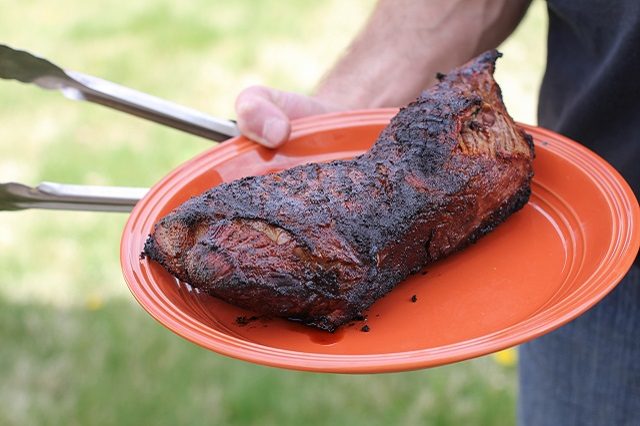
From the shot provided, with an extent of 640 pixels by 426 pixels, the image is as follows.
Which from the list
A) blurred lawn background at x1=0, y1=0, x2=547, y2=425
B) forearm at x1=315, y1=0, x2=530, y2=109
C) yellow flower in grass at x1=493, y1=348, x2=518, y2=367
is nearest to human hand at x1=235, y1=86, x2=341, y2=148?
forearm at x1=315, y1=0, x2=530, y2=109

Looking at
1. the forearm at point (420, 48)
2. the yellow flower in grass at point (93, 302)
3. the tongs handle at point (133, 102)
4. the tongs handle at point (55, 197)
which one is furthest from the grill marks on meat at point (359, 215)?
the yellow flower in grass at point (93, 302)

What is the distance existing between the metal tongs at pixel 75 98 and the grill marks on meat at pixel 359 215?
26 centimetres

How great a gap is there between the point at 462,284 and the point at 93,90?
1.09 meters

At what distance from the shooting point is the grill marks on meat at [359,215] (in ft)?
5.63

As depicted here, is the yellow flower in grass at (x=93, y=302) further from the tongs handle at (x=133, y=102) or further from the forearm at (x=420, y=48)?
the tongs handle at (x=133, y=102)

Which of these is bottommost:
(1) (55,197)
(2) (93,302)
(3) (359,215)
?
(3) (359,215)

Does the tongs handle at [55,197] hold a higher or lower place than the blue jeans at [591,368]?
higher

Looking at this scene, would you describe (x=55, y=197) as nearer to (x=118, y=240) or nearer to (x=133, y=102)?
(x=133, y=102)

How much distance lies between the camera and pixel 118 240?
4660 millimetres

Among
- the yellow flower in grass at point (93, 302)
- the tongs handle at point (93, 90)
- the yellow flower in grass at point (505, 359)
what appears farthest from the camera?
the yellow flower in grass at point (93, 302)

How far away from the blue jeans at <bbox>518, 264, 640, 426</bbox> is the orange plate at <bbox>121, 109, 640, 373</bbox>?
414mm

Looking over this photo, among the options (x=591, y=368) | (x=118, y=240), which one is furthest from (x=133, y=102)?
(x=118, y=240)

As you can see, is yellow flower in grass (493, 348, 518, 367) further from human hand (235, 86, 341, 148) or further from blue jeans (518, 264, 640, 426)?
human hand (235, 86, 341, 148)

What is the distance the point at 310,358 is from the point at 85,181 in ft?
12.8
